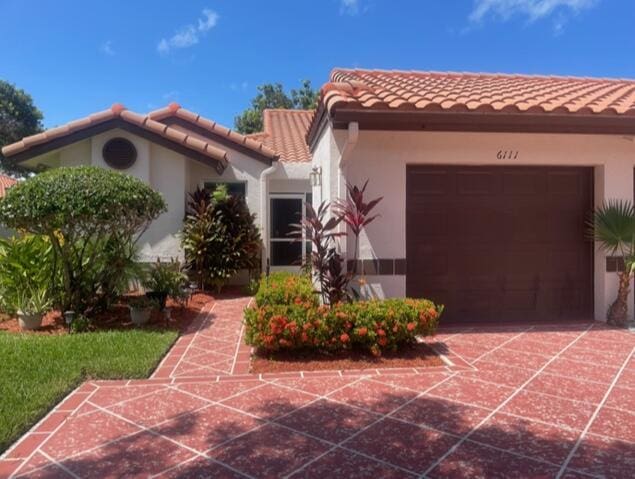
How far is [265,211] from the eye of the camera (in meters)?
12.3

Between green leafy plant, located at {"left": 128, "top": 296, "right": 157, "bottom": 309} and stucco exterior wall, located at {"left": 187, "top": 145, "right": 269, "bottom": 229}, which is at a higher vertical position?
stucco exterior wall, located at {"left": 187, "top": 145, "right": 269, "bottom": 229}

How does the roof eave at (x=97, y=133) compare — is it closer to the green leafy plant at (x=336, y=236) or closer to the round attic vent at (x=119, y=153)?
the round attic vent at (x=119, y=153)

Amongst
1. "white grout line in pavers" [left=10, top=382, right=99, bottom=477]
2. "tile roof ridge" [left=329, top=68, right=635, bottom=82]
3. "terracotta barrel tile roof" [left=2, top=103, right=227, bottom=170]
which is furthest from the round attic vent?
"white grout line in pavers" [left=10, top=382, right=99, bottom=477]

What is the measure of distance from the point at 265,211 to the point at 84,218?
19.1 ft

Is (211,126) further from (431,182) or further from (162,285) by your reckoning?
(431,182)

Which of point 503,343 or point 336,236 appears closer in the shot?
point 503,343

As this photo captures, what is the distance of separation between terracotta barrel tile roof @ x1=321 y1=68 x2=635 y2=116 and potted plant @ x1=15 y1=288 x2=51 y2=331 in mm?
5818

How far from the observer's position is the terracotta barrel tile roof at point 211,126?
40.4 ft

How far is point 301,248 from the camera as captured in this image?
43.3 ft

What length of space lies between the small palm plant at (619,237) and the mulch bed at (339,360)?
3722mm

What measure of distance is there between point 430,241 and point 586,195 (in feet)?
9.69

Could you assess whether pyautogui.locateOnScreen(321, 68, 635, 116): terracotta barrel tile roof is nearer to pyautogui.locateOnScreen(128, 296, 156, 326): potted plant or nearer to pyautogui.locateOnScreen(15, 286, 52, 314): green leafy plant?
pyautogui.locateOnScreen(128, 296, 156, 326): potted plant

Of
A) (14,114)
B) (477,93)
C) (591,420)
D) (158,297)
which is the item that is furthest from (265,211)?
(14,114)

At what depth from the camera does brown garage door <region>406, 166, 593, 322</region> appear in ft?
24.2
